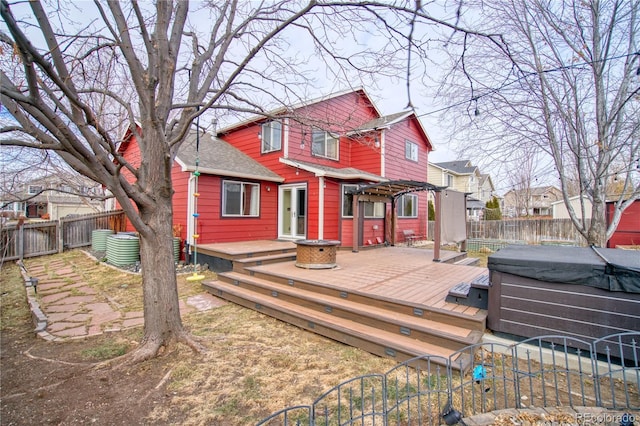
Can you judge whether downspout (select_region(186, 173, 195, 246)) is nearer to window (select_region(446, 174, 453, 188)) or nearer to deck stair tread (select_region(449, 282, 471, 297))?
deck stair tread (select_region(449, 282, 471, 297))

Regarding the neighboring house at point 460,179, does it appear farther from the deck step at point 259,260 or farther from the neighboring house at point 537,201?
the deck step at point 259,260

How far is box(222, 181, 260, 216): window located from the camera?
9703 mm

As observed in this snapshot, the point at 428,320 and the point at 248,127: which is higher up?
the point at 248,127

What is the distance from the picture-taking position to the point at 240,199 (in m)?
10.1

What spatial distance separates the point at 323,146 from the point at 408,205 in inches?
196

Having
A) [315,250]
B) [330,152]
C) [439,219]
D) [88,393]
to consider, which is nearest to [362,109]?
[330,152]

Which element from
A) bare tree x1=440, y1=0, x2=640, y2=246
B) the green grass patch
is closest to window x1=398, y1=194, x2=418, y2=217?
bare tree x1=440, y1=0, x2=640, y2=246

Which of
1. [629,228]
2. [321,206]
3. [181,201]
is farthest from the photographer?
[629,228]

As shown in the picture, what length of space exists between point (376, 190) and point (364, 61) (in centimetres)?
637

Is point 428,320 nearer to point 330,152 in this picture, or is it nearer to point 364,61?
point 364,61

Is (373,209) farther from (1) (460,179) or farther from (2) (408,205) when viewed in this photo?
(1) (460,179)

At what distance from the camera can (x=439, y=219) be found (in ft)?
27.1

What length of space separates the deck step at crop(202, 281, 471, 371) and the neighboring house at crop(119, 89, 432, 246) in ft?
13.9

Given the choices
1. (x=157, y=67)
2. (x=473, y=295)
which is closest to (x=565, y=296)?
(x=473, y=295)
